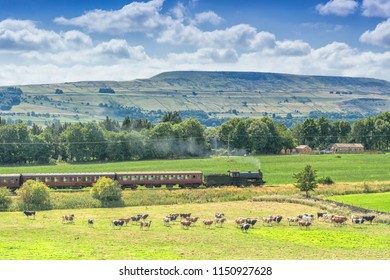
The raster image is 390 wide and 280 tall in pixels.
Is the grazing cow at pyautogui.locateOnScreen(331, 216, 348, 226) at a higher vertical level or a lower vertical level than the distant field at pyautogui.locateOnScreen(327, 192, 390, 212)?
higher

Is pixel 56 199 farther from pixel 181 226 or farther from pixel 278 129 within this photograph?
pixel 278 129

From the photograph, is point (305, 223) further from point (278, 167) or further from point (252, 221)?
point (278, 167)

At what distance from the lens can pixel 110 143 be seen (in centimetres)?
11569

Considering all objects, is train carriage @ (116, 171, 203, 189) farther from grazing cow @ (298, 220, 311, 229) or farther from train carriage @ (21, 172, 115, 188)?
grazing cow @ (298, 220, 311, 229)

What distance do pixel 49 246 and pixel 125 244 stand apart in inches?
189

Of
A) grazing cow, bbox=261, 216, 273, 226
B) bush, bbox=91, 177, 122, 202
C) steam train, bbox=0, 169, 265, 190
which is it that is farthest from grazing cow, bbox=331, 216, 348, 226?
steam train, bbox=0, 169, 265, 190

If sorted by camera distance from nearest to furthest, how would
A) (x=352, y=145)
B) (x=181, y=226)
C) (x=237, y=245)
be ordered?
(x=237, y=245), (x=181, y=226), (x=352, y=145)

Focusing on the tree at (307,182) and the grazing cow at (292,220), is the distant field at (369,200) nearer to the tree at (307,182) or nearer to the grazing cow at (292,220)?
the tree at (307,182)

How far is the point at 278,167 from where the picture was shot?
97.1 m

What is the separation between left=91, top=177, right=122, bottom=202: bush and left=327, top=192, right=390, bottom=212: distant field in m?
24.1

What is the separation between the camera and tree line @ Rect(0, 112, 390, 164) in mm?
113688

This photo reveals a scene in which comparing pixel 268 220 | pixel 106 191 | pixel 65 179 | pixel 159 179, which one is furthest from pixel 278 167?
pixel 268 220

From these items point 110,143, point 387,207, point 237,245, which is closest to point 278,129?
point 110,143

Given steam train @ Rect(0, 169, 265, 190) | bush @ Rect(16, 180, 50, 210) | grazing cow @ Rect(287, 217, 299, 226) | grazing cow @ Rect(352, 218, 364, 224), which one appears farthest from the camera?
steam train @ Rect(0, 169, 265, 190)
